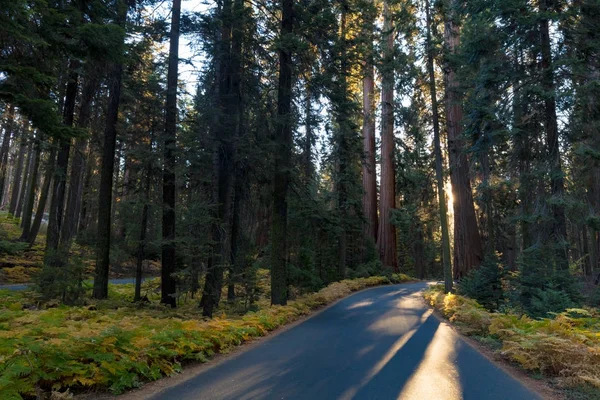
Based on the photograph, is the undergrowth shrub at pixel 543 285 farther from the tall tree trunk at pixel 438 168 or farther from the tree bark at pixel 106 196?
the tree bark at pixel 106 196

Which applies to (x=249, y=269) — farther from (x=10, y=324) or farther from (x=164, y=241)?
(x=10, y=324)

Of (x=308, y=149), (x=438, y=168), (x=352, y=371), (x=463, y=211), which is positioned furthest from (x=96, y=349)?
(x=463, y=211)

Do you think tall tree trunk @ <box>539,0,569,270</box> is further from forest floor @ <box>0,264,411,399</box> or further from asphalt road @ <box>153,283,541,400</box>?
forest floor @ <box>0,264,411,399</box>

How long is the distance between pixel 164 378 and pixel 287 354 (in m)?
2.19

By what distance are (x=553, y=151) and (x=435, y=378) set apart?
10.3 m

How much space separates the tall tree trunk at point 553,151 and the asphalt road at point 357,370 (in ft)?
17.2

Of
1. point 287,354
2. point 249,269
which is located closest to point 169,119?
point 249,269

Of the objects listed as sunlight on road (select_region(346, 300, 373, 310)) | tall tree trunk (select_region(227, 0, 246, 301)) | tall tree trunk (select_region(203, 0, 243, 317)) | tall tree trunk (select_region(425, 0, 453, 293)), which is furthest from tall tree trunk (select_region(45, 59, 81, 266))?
tall tree trunk (select_region(425, 0, 453, 293))

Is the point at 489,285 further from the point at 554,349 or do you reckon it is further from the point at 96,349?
the point at 96,349

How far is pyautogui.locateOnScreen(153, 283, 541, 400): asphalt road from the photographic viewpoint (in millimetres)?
4883

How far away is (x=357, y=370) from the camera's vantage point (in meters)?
5.88

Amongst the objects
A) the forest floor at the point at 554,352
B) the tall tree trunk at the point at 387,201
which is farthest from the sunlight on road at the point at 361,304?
the tall tree trunk at the point at 387,201

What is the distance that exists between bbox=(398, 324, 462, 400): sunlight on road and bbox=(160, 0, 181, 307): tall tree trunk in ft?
26.3

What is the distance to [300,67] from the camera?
1327 centimetres
